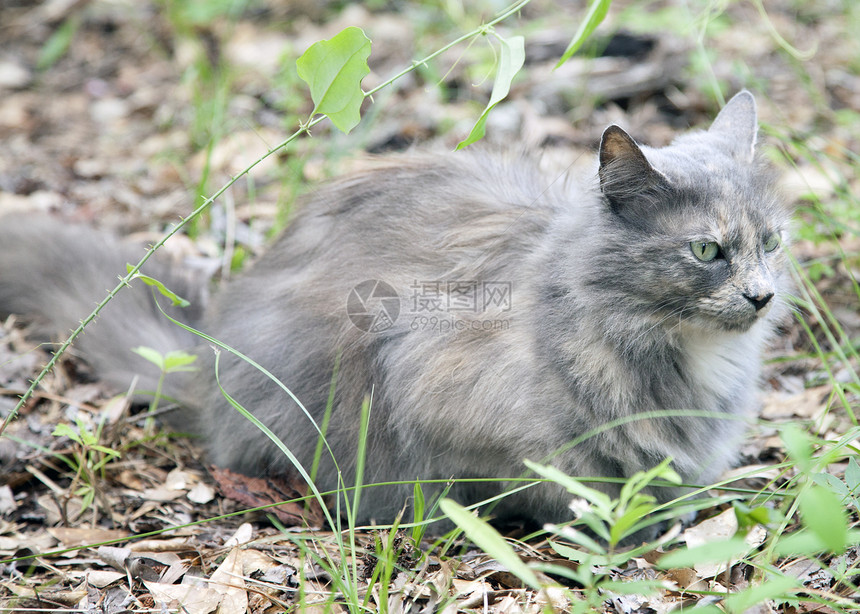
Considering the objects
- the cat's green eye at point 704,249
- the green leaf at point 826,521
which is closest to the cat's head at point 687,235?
the cat's green eye at point 704,249

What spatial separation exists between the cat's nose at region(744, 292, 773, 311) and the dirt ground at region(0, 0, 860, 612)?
0.41 metres

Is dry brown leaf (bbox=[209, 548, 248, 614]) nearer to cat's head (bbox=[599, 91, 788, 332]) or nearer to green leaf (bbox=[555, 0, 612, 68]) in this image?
cat's head (bbox=[599, 91, 788, 332])

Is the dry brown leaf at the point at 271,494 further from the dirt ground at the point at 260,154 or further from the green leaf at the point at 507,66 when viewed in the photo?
the green leaf at the point at 507,66

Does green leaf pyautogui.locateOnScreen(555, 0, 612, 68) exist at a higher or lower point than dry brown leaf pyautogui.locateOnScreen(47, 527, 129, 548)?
higher

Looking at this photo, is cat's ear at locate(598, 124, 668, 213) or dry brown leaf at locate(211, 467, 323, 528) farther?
dry brown leaf at locate(211, 467, 323, 528)

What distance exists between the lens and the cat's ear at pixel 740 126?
2400 millimetres

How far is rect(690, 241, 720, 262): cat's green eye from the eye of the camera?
2152 millimetres

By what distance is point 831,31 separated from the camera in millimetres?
5680

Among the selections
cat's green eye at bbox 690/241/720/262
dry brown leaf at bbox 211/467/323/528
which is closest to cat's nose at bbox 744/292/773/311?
cat's green eye at bbox 690/241/720/262

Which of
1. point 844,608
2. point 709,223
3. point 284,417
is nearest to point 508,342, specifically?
point 709,223

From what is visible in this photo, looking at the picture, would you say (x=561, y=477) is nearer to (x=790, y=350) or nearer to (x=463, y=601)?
(x=463, y=601)

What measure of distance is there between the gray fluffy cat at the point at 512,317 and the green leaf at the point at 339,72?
0.66m

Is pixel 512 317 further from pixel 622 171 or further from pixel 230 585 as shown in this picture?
pixel 230 585

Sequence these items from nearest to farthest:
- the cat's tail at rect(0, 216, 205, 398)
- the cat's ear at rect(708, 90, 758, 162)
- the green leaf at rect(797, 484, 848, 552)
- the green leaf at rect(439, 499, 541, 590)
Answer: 1. the green leaf at rect(797, 484, 848, 552)
2. the green leaf at rect(439, 499, 541, 590)
3. the cat's ear at rect(708, 90, 758, 162)
4. the cat's tail at rect(0, 216, 205, 398)
